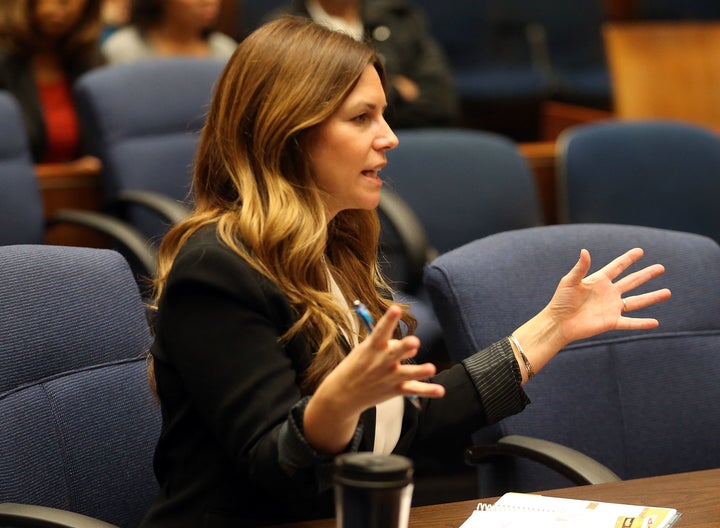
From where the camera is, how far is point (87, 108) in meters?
2.48

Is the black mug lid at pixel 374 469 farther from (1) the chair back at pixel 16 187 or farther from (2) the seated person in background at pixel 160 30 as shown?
(2) the seated person in background at pixel 160 30

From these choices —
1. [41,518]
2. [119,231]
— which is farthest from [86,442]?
[119,231]

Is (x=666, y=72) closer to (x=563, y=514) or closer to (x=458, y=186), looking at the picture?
(x=458, y=186)

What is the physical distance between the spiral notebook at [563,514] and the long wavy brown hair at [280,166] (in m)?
0.21

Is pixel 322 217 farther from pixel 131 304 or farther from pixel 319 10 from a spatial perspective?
pixel 319 10

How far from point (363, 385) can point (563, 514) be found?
25cm

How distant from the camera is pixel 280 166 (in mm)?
1183

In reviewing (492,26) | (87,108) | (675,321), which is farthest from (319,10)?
(675,321)

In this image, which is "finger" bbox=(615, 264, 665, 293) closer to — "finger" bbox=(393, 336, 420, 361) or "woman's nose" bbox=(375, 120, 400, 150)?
"woman's nose" bbox=(375, 120, 400, 150)

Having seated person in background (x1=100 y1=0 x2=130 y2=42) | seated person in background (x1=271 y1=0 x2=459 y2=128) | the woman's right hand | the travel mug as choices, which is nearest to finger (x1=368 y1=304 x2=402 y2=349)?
the woman's right hand

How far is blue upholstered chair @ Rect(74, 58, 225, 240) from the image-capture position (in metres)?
2.46

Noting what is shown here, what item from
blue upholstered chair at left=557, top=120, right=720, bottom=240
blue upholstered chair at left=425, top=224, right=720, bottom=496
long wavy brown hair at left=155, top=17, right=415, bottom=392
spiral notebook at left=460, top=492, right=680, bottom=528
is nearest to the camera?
spiral notebook at left=460, top=492, right=680, bottom=528

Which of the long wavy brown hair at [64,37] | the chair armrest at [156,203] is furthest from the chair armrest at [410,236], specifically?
the long wavy brown hair at [64,37]

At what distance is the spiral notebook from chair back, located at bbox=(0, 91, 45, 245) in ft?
4.88
